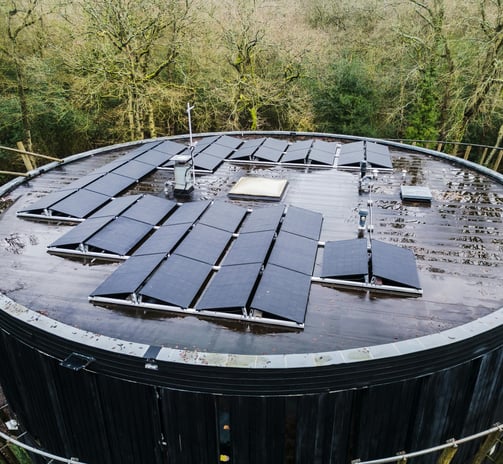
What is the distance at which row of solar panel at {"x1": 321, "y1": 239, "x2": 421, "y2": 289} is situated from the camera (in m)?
10.3

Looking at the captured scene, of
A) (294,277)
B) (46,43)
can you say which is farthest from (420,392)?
(46,43)

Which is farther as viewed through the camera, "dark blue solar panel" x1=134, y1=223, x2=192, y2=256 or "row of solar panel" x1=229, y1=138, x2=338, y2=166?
"row of solar panel" x1=229, y1=138, x2=338, y2=166

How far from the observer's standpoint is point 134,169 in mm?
17672

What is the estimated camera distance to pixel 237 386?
803cm

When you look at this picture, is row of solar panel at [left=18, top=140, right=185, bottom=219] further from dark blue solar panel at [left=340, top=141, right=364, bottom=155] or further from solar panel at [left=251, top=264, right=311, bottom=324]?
dark blue solar panel at [left=340, top=141, right=364, bottom=155]

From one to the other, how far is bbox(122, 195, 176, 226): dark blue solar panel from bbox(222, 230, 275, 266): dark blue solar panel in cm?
307

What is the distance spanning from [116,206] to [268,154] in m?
7.96

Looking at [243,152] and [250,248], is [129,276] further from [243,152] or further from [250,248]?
[243,152]

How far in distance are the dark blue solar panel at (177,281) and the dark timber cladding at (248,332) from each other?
1.9 inches

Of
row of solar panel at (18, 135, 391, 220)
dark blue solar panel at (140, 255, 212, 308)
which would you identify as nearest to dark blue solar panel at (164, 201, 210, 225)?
dark blue solar panel at (140, 255, 212, 308)

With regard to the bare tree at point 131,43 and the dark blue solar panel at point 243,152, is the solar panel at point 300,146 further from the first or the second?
the bare tree at point 131,43

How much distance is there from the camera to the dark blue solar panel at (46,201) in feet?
46.3

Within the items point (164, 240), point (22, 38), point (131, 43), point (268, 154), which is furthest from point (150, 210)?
point (22, 38)

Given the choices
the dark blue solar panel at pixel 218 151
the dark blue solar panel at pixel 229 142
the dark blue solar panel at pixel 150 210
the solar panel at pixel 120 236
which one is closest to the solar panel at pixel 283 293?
the solar panel at pixel 120 236
